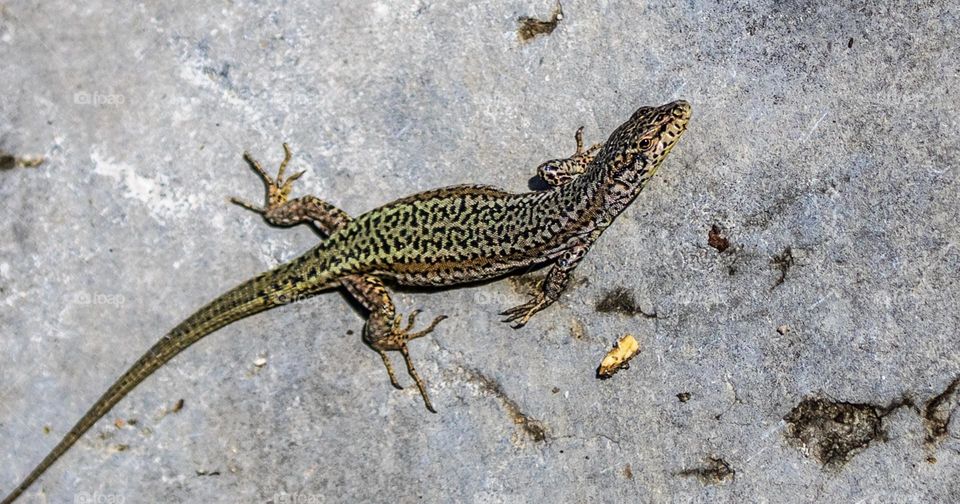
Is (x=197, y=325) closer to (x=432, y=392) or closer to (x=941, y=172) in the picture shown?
(x=432, y=392)

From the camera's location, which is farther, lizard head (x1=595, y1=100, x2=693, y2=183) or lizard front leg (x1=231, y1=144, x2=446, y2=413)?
lizard front leg (x1=231, y1=144, x2=446, y2=413)

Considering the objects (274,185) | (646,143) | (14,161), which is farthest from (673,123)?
(14,161)

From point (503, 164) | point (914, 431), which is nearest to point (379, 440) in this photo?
point (503, 164)

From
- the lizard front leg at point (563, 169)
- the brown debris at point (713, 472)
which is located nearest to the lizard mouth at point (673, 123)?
the lizard front leg at point (563, 169)

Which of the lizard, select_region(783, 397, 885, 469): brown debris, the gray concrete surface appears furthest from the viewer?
the lizard

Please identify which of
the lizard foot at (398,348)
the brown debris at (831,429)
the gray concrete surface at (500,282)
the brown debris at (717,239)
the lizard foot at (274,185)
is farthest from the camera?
the lizard foot at (274,185)

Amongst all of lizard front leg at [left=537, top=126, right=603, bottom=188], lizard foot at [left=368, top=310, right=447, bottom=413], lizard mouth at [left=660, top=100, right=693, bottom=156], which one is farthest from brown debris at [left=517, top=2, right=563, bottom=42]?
lizard foot at [left=368, top=310, right=447, bottom=413]

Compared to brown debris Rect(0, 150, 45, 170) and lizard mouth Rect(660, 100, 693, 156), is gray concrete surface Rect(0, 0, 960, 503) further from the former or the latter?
lizard mouth Rect(660, 100, 693, 156)

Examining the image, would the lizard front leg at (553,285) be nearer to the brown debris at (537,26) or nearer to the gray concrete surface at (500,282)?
the gray concrete surface at (500,282)
